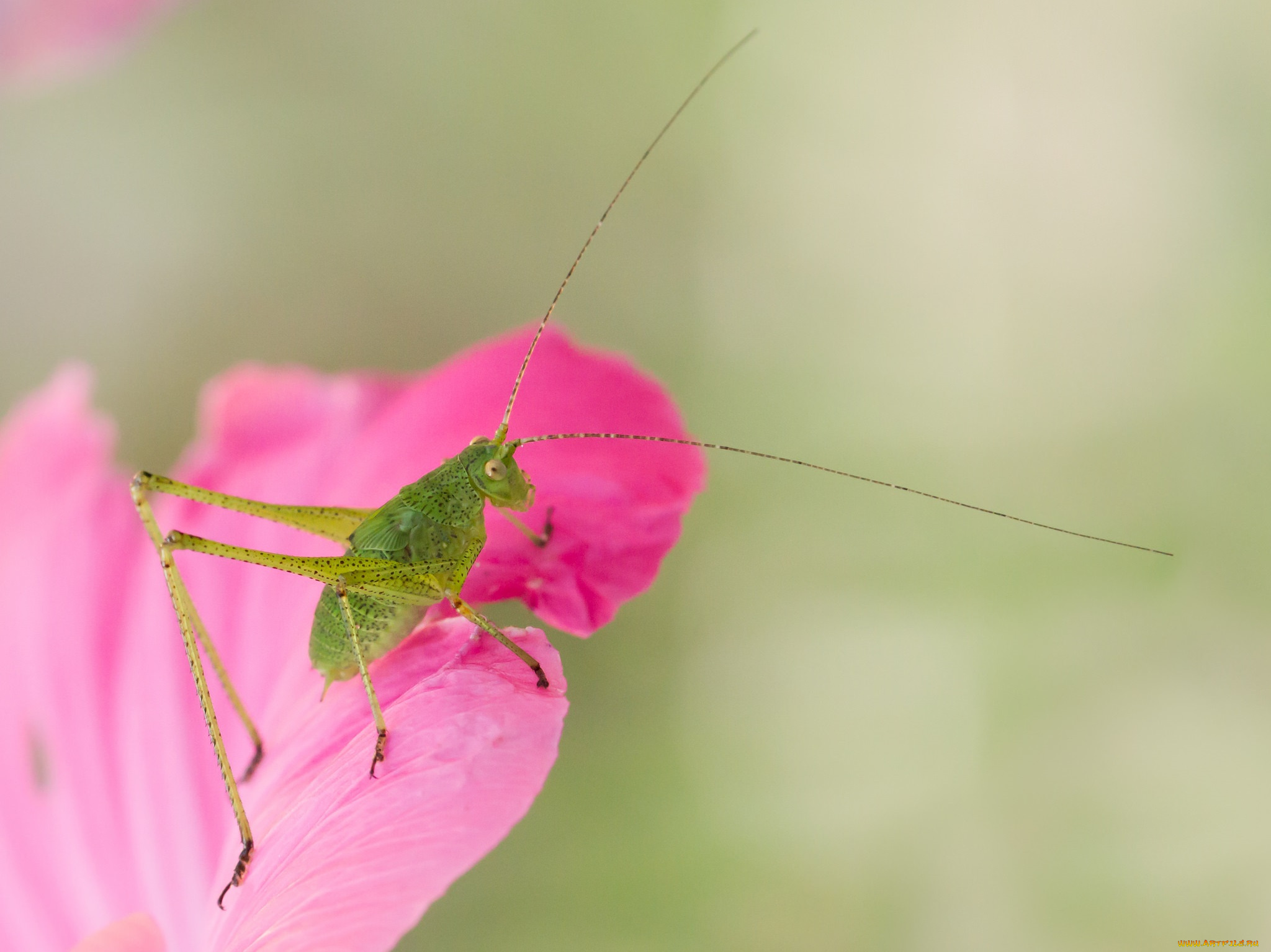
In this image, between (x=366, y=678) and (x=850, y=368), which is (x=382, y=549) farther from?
(x=850, y=368)

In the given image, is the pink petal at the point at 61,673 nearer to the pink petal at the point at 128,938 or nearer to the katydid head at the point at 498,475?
the pink petal at the point at 128,938

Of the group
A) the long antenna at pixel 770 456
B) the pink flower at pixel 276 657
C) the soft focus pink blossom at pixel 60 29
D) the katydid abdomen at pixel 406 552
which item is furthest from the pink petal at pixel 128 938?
the soft focus pink blossom at pixel 60 29

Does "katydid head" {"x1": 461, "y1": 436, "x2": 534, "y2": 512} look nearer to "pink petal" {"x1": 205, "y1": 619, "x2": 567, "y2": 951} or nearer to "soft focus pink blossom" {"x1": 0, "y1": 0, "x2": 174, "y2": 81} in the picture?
"pink petal" {"x1": 205, "y1": 619, "x2": 567, "y2": 951}

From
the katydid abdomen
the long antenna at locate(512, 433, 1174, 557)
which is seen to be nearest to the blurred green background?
the long antenna at locate(512, 433, 1174, 557)

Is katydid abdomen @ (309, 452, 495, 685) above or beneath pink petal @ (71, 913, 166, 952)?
above

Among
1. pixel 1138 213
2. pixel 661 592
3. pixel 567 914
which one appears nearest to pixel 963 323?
pixel 1138 213

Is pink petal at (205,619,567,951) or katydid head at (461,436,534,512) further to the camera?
katydid head at (461,436,534,512)
